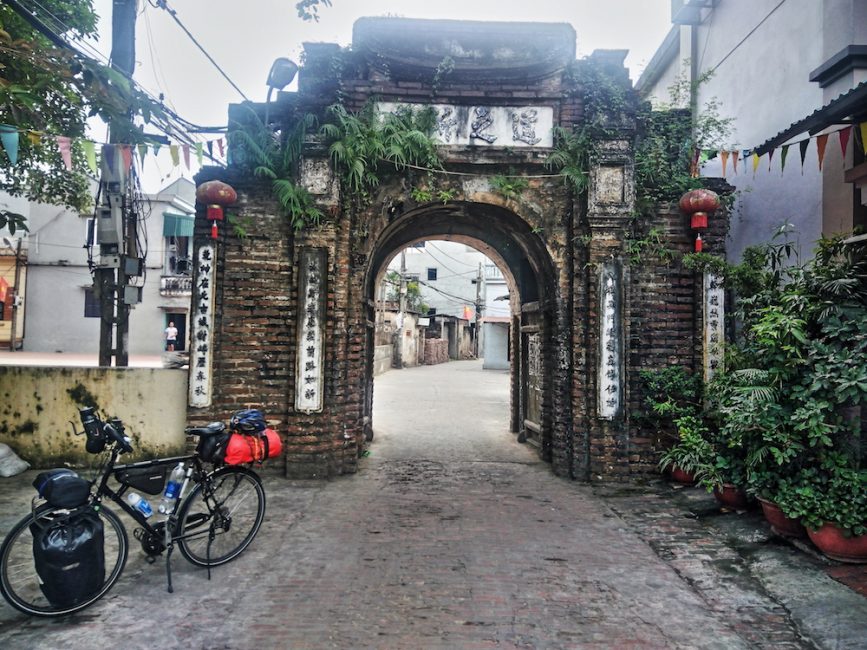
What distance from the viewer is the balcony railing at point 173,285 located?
22.7 meters

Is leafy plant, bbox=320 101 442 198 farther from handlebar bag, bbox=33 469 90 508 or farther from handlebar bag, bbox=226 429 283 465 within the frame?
handlebar bag, bbox=33 469 90 508

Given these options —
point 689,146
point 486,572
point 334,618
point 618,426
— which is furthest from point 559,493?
point 689,146

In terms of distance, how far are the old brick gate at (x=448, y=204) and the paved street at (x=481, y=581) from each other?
93 centimetres

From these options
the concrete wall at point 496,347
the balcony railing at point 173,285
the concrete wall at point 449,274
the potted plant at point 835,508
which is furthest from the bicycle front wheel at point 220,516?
the concrete wall at point 449,274

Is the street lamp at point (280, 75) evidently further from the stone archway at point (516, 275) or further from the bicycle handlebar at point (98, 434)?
the bicycle handlebar at point (98, 434)

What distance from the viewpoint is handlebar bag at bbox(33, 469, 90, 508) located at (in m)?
3.10

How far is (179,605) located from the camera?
3385 millimetres

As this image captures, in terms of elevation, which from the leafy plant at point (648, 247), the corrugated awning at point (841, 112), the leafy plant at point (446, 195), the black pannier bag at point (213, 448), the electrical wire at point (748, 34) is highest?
the electrical wire at point (748, 34)

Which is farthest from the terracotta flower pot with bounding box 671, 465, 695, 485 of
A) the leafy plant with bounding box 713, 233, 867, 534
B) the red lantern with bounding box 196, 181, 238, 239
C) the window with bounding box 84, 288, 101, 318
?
the window with bounding box 84, 288, 101, 318

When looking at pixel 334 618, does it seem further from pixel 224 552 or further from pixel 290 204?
pixel 290 204

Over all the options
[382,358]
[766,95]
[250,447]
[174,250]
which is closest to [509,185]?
[766,95]

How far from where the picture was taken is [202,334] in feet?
20.6

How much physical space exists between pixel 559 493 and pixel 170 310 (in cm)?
2156

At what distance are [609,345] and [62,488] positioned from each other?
5.38 m
